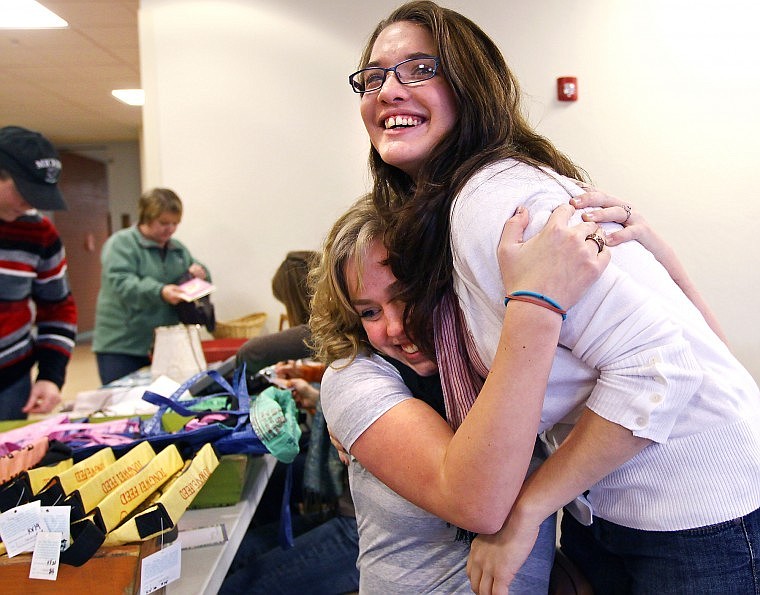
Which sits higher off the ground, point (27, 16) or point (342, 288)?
point (27, 16)

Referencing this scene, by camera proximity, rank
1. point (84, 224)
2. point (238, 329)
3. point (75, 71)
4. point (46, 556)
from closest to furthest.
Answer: point (46, 556) < point (238, 329) < point (75, 71) < point (84, 224)

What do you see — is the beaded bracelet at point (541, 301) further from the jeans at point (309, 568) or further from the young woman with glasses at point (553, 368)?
the jeans at point (309, 568)

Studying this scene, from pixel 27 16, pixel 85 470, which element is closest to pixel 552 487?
pixel 85 470

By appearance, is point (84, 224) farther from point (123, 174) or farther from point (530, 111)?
point (530, 111)

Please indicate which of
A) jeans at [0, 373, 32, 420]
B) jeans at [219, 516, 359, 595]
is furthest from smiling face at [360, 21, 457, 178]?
jeans at [0, 373, 32, 420]

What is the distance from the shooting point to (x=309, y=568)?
1.45 meters

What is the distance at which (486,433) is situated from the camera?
2.36ft

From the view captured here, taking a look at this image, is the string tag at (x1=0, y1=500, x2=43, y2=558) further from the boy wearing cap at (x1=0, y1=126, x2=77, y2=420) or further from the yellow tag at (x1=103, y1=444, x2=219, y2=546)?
the boy wearing cap at (x1=0, y1=126, x2=77, y2=420)

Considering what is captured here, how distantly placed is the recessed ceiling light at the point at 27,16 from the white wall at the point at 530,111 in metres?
1.12

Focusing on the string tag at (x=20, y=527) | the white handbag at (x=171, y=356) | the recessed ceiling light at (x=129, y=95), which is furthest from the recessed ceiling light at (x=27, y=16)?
the string tag at (x=20, y=527)

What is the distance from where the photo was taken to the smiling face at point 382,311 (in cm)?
96

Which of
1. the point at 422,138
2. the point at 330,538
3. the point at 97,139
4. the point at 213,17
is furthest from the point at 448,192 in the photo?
the point at 97,139

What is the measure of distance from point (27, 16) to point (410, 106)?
4467mm

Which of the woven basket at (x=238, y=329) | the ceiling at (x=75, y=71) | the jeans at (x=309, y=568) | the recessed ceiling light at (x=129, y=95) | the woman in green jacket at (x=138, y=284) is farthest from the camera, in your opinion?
the recessed ceiling light at (x=129, y=95)
